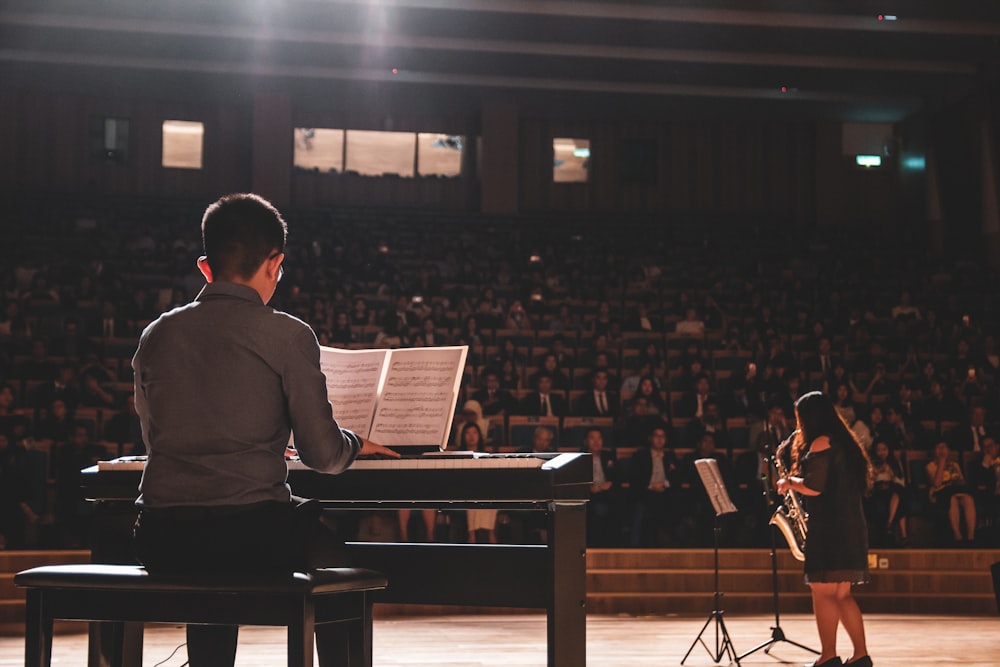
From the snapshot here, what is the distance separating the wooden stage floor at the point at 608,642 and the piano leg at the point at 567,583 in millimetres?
Result: 2067

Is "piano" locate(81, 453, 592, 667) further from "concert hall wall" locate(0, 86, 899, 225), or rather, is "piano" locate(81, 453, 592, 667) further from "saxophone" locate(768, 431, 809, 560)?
"concert hall wall" locate(0, 86, 899, 225)

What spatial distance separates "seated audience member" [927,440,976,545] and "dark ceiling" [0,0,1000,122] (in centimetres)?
595

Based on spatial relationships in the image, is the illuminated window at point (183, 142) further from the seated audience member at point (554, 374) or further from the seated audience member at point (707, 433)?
the seated audience member at point (707, 433)

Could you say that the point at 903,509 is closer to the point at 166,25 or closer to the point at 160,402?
the point at 160,402

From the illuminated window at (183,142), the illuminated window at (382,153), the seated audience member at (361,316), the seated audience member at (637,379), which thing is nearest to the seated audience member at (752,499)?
the seated audience member at (637,379)

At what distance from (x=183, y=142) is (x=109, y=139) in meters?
0.93

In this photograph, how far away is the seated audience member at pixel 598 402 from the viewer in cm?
861

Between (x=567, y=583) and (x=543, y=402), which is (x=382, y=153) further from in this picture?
(x=567, y=583)

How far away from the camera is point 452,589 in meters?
3.12

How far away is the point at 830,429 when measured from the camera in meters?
4.52

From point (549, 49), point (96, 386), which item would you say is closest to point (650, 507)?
point (96, 386)

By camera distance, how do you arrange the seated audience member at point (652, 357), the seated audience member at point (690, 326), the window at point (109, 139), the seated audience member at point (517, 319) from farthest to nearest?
the window at point (109, 139)
the seated audience member at point (690, 326)
the seated audience member at point (517, 319)
the seated audience member at point (652, 357)

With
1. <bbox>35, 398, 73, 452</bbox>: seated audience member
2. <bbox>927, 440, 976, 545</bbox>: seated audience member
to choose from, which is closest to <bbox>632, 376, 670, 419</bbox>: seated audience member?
<bbox>927, 440, 976, 545</bbox>: seated audience member

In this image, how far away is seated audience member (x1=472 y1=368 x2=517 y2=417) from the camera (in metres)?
8.34
